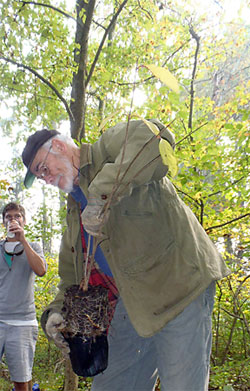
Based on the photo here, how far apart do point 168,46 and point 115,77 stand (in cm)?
173

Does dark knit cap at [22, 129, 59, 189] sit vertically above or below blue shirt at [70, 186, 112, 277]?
above

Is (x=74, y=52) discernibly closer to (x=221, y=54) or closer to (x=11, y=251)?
(x=11, y=251)

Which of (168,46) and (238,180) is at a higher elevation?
(168,46)

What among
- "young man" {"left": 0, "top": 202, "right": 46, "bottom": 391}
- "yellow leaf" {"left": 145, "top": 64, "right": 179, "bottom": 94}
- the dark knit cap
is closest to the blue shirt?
the dark knit cap

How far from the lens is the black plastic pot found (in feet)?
4.68

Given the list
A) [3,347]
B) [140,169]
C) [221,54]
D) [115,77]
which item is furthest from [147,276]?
[221,54]

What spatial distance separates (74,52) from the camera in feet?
13.1

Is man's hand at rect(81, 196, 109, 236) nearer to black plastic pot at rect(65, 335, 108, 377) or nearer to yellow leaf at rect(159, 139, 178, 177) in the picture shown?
yellow leaf at rect(159, 139, 178, 177)

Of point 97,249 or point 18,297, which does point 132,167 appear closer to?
point 97,249

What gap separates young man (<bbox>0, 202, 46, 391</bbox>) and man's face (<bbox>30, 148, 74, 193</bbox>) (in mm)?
1578

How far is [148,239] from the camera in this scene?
4.58 ft

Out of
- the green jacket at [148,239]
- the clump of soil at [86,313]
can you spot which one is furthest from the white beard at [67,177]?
the clump of soil at [86,313]

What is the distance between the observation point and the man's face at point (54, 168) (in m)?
1.68

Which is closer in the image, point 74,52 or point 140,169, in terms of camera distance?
point 140,169
